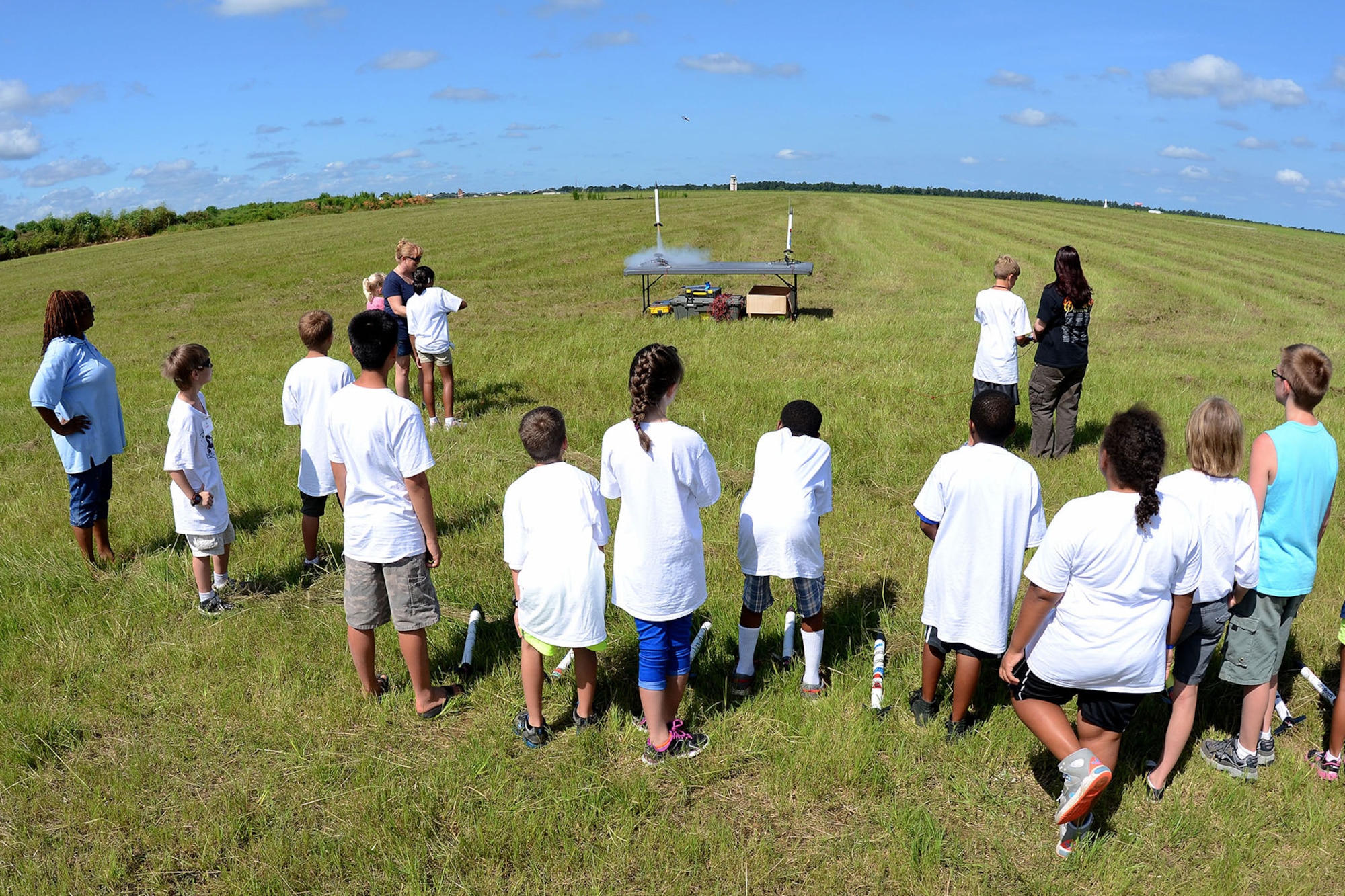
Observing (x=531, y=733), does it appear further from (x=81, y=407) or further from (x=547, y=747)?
(x=81, y=407)

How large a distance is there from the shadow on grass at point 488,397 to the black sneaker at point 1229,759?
Result: 326 inches

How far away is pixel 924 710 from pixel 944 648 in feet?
1.28

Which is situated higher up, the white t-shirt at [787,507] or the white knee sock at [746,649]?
the white t-shirt at [787,507]

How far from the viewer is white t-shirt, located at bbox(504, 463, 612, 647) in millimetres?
3795

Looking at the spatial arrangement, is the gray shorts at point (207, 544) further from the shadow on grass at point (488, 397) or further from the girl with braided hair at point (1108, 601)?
the girl with braided hair at point (1108, 601)

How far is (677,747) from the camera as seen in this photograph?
4078mm

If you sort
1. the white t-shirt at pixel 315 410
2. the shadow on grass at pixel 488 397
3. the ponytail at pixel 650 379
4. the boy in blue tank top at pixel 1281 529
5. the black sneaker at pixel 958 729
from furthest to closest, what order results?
1. the shadow on grass at pixel 488 397
2. the white t-shirt at pixel 315 410
3. the black sneaker at pixel 958 729
4. the boy in blue tank top at pixel 1281 529
5. the ponytail at pixel 650 379

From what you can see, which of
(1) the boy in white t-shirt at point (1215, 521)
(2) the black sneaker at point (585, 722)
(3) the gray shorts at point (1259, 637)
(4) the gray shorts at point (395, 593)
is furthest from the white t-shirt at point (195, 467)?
(3) the gray shorts at point (1259, 637)

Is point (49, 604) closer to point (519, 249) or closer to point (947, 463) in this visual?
point (947, 463)

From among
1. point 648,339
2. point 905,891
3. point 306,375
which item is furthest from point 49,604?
point 648,339

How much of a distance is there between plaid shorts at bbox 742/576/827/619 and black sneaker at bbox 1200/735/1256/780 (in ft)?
6.66

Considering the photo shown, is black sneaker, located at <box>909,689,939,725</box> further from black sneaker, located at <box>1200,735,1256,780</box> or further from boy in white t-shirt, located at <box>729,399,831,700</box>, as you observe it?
black sneaker, located at <box>1200,735,1256,780</box>

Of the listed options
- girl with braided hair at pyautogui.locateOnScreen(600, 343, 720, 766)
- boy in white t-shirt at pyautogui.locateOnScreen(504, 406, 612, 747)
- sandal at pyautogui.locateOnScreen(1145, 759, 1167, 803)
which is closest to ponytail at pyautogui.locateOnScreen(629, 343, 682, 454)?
girl with braided hair at pyautogui.locateOnScreen(600, 343, 720, 766)

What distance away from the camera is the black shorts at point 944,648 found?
400 cm
